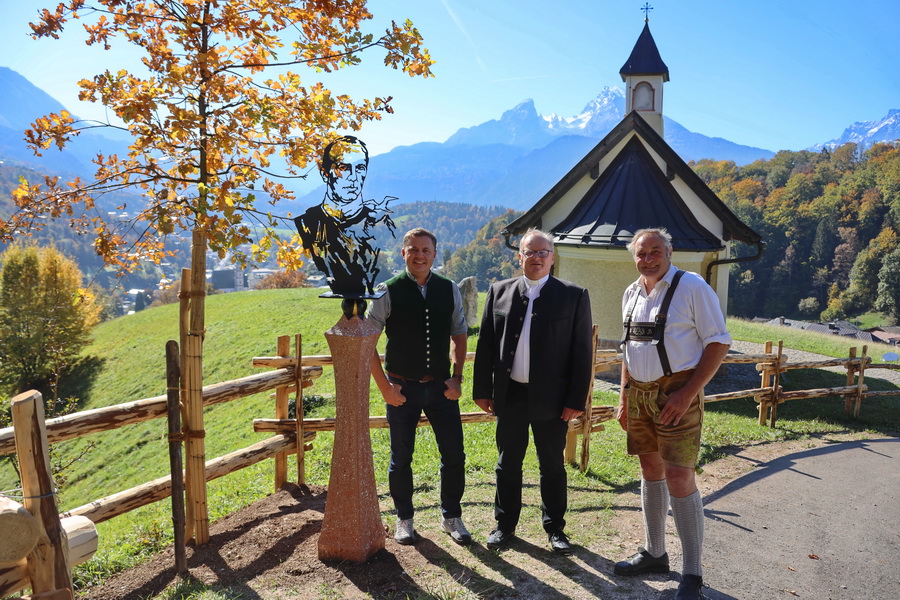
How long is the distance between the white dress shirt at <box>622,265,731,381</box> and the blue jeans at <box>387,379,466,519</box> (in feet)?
4.61

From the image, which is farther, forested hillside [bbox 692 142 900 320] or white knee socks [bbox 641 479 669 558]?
forested hillside [bbox 692 142 900 320]

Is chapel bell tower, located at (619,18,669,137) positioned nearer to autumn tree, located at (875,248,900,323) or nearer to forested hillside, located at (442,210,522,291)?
autumn tree, located at (875,248,900,323)

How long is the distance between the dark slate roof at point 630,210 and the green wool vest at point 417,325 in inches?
320

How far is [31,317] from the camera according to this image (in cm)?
→ 2578

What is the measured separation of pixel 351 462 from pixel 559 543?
161 centimetres

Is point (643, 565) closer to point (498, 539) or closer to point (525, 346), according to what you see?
point (498, 539)

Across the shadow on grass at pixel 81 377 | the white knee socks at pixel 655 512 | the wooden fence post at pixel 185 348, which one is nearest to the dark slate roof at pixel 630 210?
the white knee socks at pixel 655 512

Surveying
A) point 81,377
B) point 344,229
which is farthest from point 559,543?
point 81,377

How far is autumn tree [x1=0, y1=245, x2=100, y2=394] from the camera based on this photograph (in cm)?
2517

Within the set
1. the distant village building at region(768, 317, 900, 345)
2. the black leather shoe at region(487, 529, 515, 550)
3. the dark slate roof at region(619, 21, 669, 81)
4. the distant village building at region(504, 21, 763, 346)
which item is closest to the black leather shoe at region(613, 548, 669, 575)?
the black leather shoe at region(487, 529, 515, 550)

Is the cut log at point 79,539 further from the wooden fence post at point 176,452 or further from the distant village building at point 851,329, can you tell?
the distant village building at point 851,329

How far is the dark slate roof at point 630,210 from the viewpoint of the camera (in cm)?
1195

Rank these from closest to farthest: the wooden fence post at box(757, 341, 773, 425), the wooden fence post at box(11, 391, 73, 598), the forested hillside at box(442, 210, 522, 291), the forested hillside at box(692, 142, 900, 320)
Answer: the wooden fence post at box(11, 391, 73, 598)
the wooden fence post at box(757, 341, 773, 425)
the forested hillside at box(692, 142, 900, 320)
the forested hillside at box(442, 210, 522, 291)

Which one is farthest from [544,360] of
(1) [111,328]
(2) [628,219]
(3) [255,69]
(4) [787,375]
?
(1) [111,328]
